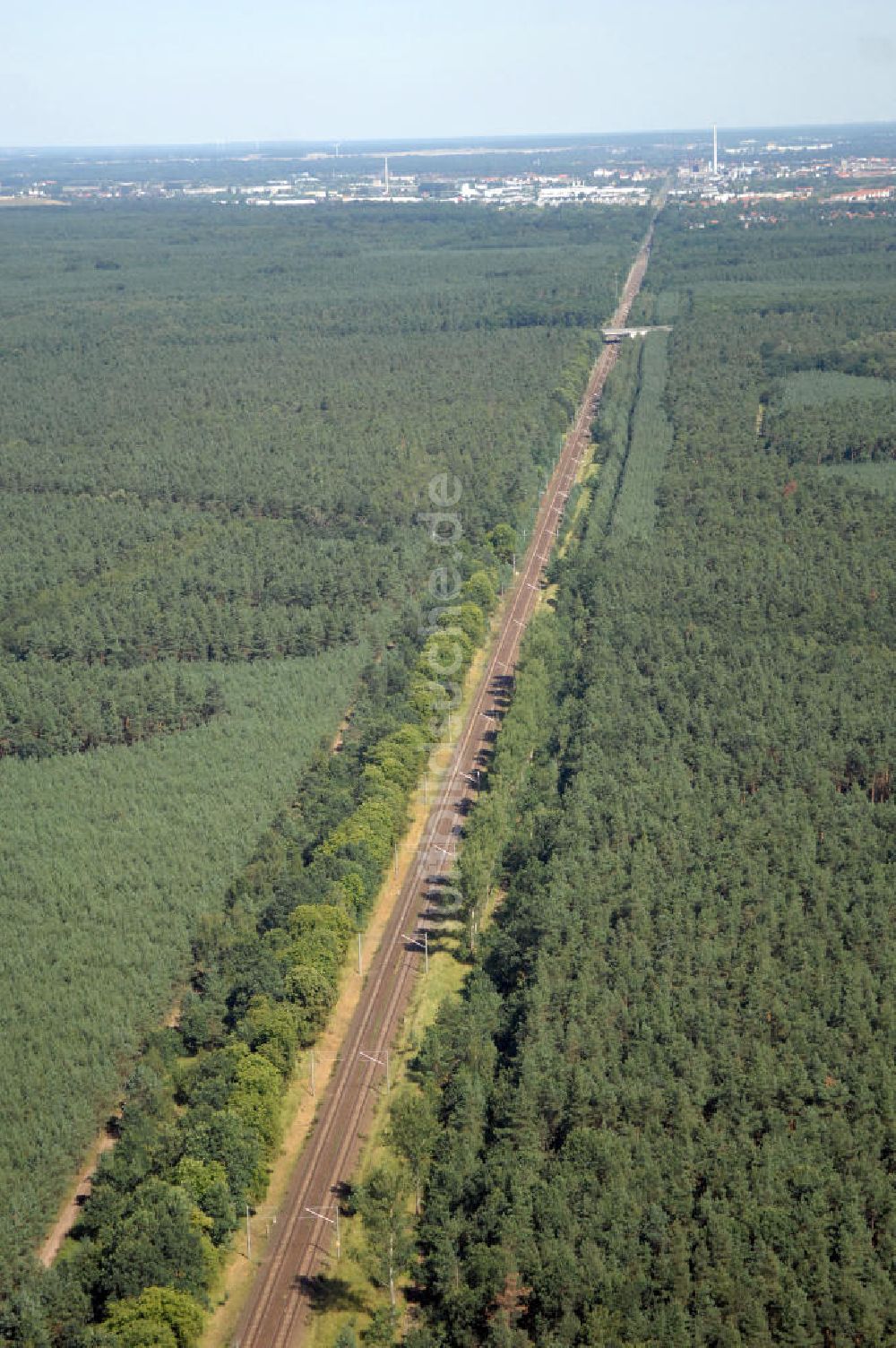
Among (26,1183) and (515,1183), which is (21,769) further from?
(515,1183)

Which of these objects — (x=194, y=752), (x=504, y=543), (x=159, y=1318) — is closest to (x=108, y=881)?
(x=194, y=752)

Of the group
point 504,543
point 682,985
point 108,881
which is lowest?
point 108,881

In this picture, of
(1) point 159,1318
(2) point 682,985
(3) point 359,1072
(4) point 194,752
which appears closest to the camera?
(1) point 159,1318

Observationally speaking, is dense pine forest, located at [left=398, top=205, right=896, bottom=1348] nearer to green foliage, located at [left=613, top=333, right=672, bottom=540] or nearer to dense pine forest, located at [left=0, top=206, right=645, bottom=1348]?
dense pine forest, located at [left=0, top=206, right=645, bottom=1348]

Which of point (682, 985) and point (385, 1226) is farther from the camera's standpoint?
point (682, 985)

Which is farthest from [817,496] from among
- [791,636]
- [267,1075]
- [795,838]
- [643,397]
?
[267,1075]

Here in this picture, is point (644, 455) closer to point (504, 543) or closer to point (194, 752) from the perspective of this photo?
point (504, 543)
